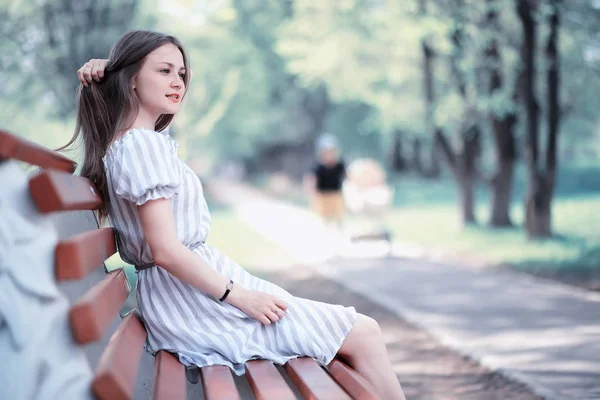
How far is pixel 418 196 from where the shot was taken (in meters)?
35.2

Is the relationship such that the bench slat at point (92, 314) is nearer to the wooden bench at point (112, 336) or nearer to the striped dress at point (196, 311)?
the wooden bench at point (112, 336)

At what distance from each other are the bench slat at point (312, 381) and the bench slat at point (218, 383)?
207 millimetres

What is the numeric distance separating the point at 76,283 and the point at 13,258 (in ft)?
2.17

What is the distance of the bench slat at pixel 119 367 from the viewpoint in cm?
193

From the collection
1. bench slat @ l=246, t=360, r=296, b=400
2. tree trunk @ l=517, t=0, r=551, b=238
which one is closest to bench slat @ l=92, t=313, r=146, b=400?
bench slat @ l=246, t=360, r=296, b=400

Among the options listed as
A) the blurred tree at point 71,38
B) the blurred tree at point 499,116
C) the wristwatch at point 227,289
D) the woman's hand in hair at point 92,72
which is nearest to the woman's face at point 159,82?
the woman's hand in hair at point 92,72

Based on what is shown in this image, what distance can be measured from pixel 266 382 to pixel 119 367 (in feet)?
2.08

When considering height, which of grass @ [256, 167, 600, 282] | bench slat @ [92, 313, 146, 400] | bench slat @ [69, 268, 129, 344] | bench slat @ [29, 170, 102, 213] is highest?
bench slat @ [29, 170, 102, 213]

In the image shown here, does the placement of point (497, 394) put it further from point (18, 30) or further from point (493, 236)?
point (18, 30)

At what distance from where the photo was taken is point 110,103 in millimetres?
3094

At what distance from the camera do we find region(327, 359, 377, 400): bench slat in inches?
101

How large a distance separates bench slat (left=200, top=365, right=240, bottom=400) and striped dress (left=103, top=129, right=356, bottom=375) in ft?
0.35

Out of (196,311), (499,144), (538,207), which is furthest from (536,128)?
(196,311)

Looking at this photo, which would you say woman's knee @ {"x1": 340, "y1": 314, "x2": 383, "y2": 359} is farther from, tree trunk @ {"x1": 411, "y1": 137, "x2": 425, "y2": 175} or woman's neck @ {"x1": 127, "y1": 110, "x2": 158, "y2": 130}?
tree trunk @ {"x1": 411, "y1": 137, "x2": 425, "y2": 175}
